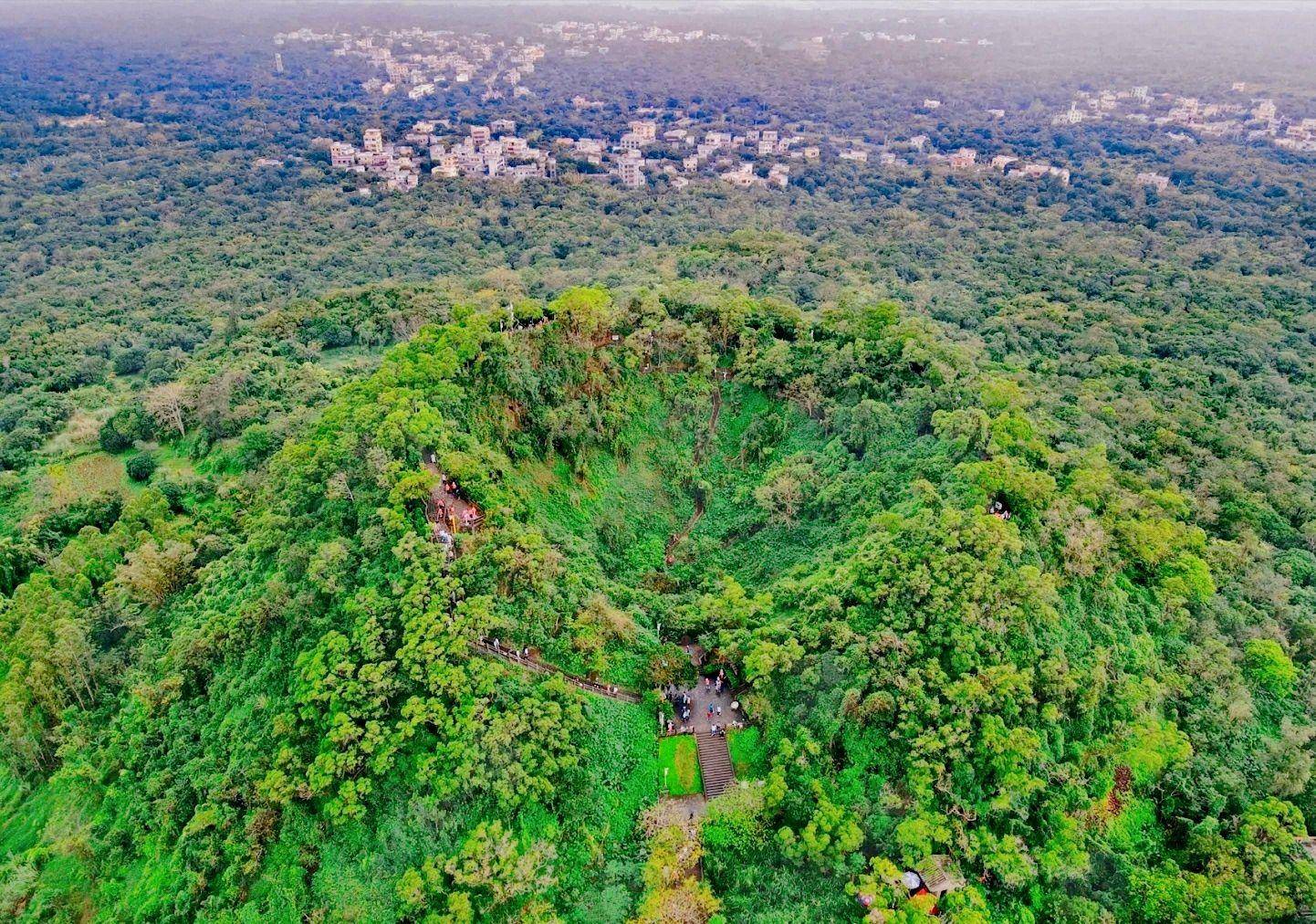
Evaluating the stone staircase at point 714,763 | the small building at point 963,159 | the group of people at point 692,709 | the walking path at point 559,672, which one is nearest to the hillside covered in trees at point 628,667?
the walking path at point 559,672

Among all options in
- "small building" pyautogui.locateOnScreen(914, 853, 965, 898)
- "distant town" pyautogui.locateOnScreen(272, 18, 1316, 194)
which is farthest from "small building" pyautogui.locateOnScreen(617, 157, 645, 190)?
"small building" pyautogui.locateOnScreen(914, 853, 965, 898)

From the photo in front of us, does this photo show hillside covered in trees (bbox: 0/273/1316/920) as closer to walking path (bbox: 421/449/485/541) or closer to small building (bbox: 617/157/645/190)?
walking path (bbox: 421/449/485/541)

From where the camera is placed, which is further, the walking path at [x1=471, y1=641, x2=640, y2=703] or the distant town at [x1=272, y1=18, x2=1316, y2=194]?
the distant town at [x1=272, y1=18, x2=1316, y2=194]

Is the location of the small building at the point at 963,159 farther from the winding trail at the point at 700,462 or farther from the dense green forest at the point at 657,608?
the winding trail at the point at 700,462

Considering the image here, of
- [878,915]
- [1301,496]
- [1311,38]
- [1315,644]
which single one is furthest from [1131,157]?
[1311,38]

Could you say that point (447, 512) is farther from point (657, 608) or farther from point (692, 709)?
point (692, 709)

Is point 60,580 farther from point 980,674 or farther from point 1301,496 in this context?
point 1301,496
